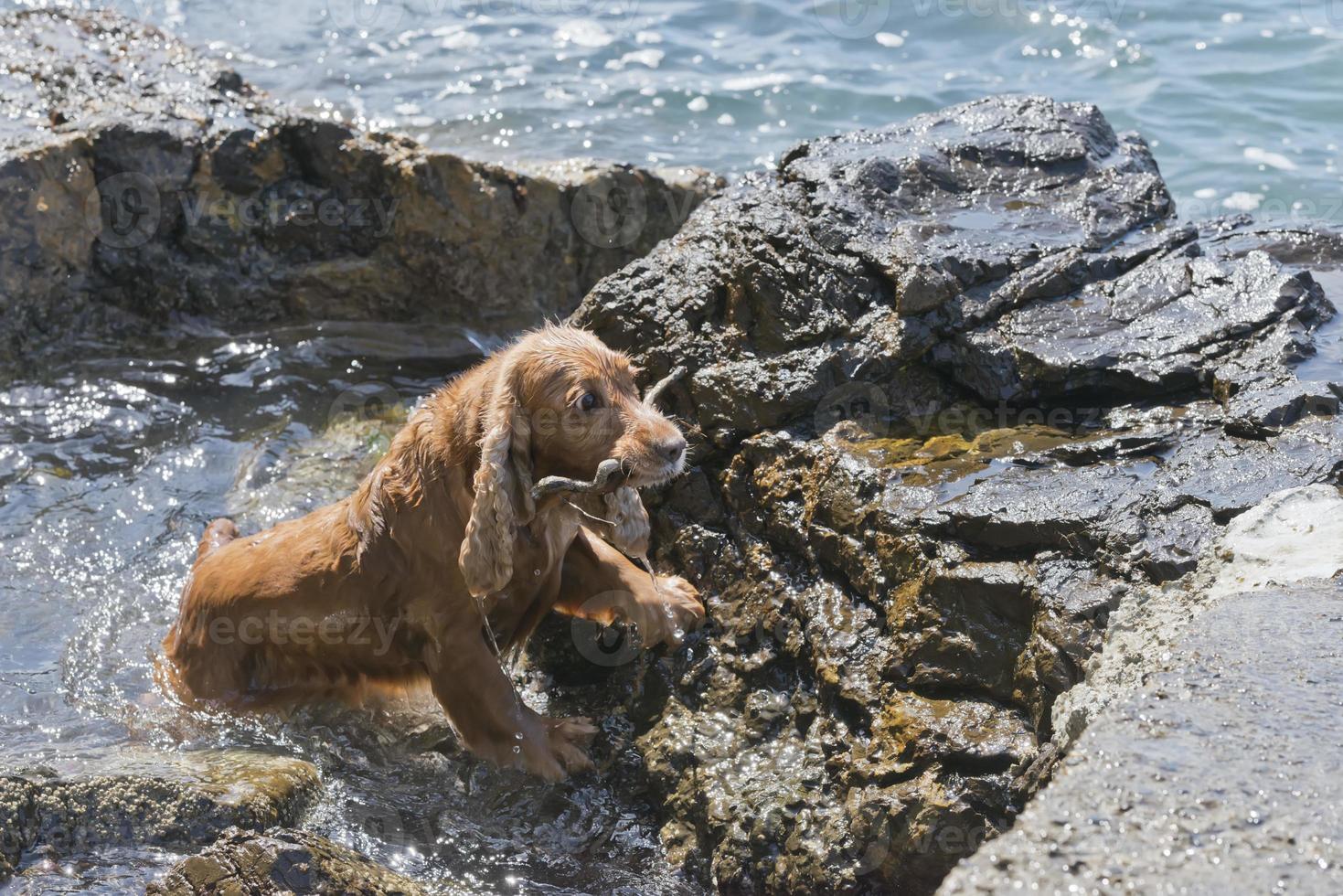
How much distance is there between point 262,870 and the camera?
3.46 m

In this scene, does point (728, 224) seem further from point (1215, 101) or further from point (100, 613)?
point (1215, 101)

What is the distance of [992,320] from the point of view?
4766 millimetres

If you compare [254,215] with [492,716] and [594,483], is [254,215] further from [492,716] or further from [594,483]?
[594,483]

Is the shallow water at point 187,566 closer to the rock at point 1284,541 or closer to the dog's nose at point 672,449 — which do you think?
the dog's nose at point 672,449

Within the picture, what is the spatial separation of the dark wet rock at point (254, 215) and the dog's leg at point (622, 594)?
151 inches

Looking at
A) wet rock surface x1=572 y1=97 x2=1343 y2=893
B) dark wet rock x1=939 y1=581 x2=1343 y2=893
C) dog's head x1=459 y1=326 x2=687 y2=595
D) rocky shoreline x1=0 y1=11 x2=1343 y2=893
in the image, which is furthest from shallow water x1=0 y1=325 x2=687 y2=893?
dark wet rock x1=939 y1=581 x2=1343 y2=893

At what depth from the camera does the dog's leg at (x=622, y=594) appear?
14.9 ft

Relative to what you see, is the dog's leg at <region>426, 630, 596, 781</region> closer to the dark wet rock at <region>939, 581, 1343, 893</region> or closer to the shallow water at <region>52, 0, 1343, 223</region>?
the dark wet rock at <region>939, 581, 1343, 893</region>

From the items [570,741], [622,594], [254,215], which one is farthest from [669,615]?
[254,215]

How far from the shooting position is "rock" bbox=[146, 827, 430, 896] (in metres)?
3.45

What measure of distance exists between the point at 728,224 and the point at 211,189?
426 cm

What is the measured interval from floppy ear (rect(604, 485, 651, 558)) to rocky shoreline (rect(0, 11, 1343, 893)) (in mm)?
316

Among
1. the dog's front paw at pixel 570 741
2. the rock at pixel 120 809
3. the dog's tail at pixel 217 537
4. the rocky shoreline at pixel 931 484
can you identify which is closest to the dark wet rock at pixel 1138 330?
the rocky shoreline at pixel 931 484

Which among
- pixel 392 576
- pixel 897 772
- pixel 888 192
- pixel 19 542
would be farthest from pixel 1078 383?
pixel 19 542
